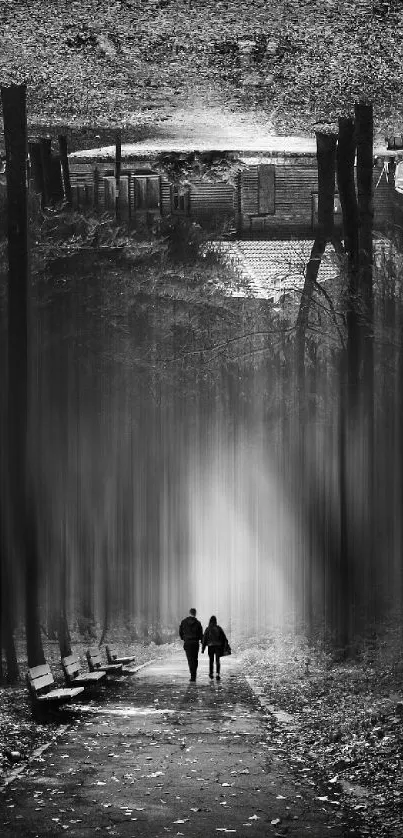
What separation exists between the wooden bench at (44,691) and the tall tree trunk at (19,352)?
2655mm

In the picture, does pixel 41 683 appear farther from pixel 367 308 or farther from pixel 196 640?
pixel 367 308

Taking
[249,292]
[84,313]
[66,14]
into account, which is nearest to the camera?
[66,14]

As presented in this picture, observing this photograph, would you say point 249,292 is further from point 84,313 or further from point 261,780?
point 261,780

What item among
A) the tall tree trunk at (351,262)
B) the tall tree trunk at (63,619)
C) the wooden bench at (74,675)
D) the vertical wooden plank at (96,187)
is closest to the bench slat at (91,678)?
the wooden bench at (74,675)

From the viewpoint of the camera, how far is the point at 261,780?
7.74 metres

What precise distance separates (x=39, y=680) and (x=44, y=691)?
188 mm

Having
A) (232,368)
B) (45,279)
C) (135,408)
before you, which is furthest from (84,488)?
(45,279)

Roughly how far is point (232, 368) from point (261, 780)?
18.5m

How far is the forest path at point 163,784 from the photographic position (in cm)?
622

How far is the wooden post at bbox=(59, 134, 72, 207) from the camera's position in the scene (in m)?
16.7

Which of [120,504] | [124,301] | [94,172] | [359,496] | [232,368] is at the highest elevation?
[94,172]

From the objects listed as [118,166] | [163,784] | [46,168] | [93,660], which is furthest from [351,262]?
[163,784]

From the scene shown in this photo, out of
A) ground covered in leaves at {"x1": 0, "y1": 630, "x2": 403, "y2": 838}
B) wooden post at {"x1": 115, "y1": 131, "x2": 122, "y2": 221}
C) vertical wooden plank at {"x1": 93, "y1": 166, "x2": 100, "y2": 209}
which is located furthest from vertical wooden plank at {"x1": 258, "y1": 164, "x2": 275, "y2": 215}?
ground covered in leaves at {"x1": 0, "y1": 630, "x2": 403, "y2": 838}

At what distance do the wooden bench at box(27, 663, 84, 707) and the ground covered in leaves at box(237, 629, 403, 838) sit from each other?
237 cm
